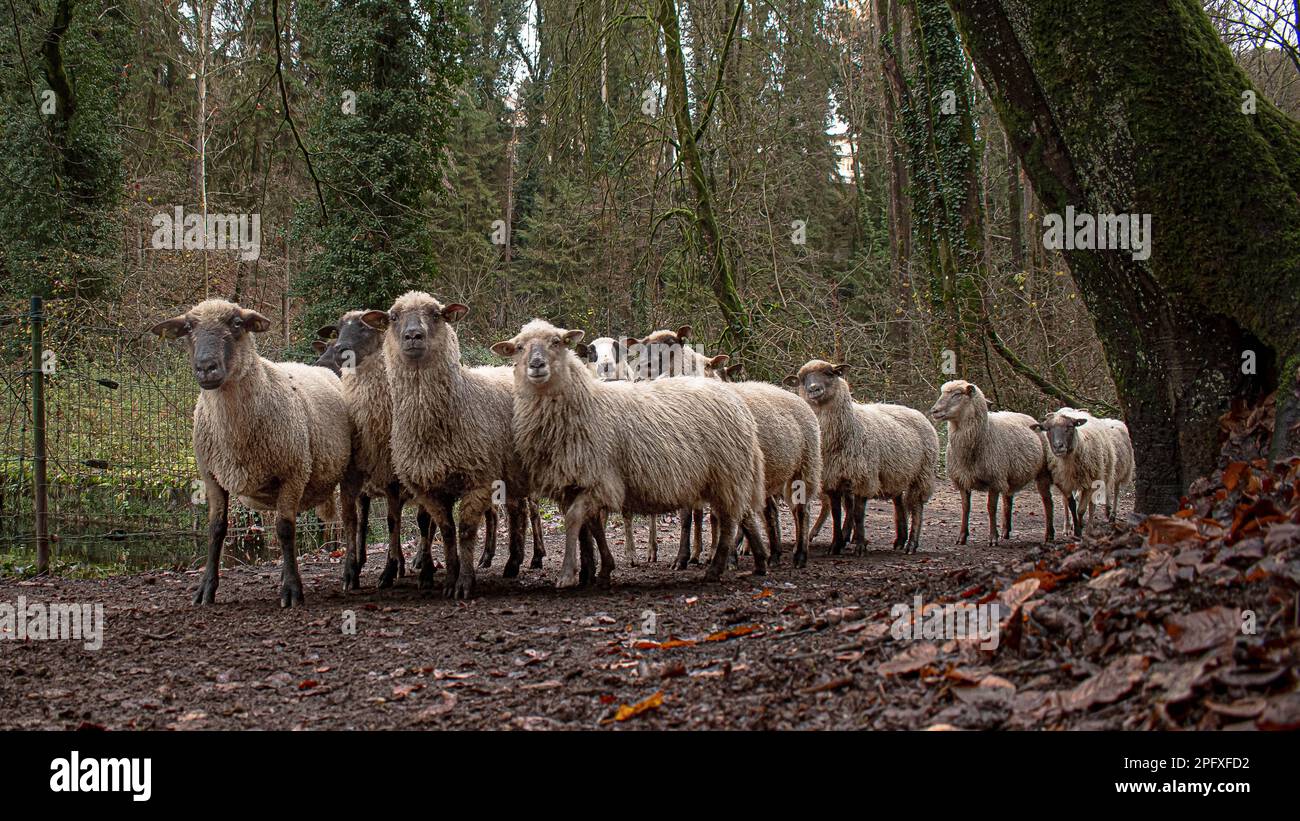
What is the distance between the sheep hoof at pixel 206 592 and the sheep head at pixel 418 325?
8.08 ft

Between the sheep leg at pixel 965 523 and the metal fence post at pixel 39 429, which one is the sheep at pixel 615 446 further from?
the metal fence post at pixel 39 429

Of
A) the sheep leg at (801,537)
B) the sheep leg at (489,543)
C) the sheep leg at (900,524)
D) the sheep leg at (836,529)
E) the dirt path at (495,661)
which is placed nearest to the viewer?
the dirt path at (495,661)

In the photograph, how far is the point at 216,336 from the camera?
7.52m

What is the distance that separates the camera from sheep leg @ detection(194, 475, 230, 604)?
792cm

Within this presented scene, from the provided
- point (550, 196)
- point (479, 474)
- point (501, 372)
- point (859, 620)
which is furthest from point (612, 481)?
point (550, 196)

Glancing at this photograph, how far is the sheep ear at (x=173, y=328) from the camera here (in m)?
7.57

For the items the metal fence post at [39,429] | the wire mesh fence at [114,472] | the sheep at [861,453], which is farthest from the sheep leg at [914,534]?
the metal fence post at [39,429]

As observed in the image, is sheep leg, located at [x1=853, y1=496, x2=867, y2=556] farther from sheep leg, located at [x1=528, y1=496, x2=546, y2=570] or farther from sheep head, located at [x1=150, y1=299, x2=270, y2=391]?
sheep head, located at [x1=150, y1=299, x2=270, y2=391]

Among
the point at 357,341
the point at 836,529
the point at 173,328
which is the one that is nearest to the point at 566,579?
the point at 357,341

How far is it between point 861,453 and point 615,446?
4.19m

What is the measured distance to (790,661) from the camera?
4449mm

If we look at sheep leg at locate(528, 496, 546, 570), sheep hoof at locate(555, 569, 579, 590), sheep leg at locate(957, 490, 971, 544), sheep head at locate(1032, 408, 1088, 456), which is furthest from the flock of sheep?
sheep head at locate(1032, 408, 1088, 456)
